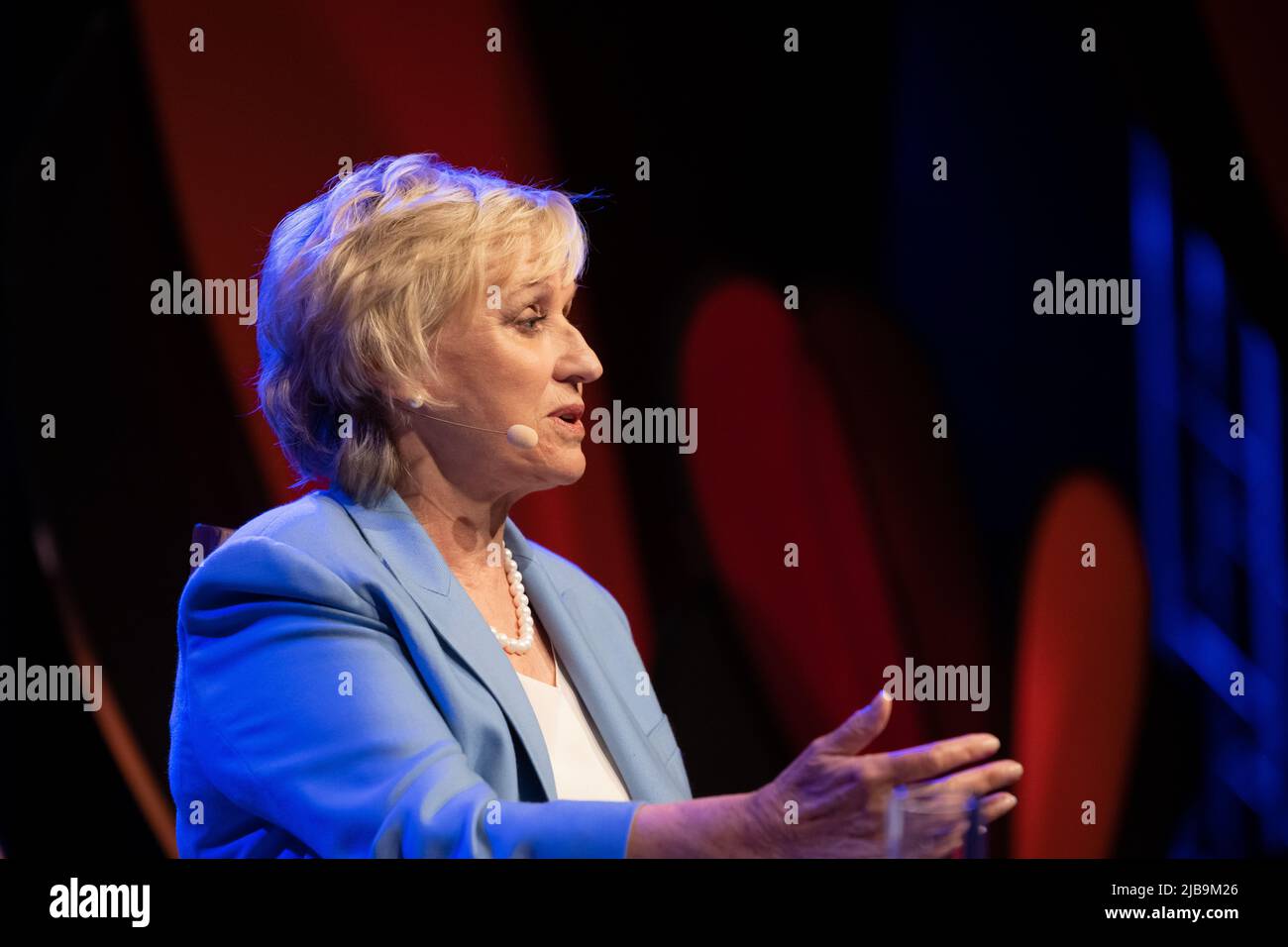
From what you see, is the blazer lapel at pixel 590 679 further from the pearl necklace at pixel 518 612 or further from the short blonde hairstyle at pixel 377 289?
the short blonde hairstyle at pixel 377 289

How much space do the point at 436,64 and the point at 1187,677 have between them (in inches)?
83.0

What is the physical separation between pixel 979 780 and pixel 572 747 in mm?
732

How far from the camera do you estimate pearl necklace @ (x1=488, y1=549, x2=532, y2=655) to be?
6.85ft

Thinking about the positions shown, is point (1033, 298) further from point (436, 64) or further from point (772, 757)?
point (436, 64)

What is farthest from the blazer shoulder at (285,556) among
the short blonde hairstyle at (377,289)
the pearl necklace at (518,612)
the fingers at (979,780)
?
the fingers at (979,780)

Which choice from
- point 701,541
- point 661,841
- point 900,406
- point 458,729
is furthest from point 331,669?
point 900,406

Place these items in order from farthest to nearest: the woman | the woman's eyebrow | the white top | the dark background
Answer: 1. the dark background
2. the woman's eyebrow
3. the white top
4. the woman

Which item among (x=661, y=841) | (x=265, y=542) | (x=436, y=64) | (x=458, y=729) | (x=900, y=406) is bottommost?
(x=661, y=841)

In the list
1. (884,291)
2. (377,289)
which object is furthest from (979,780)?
(884,291)

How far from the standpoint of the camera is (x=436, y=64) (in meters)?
2.89

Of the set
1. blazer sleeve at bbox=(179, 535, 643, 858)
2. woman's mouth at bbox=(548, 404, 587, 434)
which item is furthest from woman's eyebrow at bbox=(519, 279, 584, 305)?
blazer sleeve at bbox=(179, 535, 643, 858)

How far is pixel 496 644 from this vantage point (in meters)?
1.95

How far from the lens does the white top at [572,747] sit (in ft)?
6.56

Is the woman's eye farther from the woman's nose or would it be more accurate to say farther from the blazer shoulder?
the blazer shoulder
